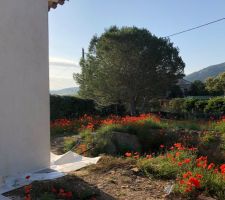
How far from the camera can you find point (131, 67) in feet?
56.7

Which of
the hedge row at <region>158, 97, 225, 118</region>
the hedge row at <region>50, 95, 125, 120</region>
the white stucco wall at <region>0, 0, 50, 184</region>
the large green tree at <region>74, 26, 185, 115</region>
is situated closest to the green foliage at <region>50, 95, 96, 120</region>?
the hedge row at <region>50, 95, 125, 120</region>

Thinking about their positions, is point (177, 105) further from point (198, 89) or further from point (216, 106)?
point (198, 89)

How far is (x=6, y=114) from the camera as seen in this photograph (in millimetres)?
6250

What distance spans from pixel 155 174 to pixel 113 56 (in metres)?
11.4

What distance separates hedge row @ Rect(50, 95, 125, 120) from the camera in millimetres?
17594

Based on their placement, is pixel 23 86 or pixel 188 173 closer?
pixel 188 173

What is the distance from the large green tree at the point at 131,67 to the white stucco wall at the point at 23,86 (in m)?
10.3

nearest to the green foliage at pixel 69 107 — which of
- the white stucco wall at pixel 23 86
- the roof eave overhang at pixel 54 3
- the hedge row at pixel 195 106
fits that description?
the hedge row at pixel 195 106

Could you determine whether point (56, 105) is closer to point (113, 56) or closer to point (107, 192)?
point (113, 56)

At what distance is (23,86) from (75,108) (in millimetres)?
12278

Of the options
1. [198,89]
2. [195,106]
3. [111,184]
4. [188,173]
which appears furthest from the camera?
[198,89]

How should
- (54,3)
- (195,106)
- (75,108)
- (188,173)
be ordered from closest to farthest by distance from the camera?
(188,173) < (54,3) < (75,108) < (195,106)

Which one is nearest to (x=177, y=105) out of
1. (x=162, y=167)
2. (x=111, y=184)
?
(x=162, y=167)

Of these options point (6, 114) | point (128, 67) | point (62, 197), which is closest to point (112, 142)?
point (6, 114)
